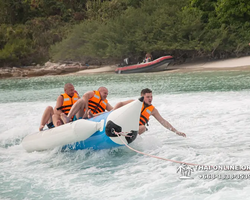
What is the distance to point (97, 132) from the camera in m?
4.06

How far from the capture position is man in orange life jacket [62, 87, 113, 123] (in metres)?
→ 4.45

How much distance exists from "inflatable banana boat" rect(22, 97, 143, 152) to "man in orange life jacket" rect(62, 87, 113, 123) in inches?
11.3

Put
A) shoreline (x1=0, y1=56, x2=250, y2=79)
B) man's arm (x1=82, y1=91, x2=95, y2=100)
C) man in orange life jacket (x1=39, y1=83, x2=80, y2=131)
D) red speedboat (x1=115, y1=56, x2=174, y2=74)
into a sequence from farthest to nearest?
red speedboat (x1=115, y1=56, x2=174, y2=74)
shoreline (x1=0, y1=56, x2=250, y2=79)
man in orange life jacket (x1=39, y1=83, x2=80, y2=131)
man's arm (x1=82, y1=91, x2=95, y2=100)

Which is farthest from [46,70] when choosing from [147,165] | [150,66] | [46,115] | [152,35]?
[147,165]

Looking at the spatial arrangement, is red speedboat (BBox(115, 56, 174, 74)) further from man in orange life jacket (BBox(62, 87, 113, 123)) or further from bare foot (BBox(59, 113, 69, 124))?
bare foot (BBox(59, 113, 69, 124))

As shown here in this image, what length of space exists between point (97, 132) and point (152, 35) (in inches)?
582

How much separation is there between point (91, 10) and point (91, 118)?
76.3 ft

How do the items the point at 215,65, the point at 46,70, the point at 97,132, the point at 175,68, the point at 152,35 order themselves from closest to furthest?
1. the point at 97,132
2. the point at 215,65
3. the point at 175,68
4. the point at 152,35
5. the point at 46,70

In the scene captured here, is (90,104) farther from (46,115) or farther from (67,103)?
(46,115)

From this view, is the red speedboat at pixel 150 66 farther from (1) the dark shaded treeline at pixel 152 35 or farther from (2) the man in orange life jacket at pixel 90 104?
(2) the man in orange life jacket at pixel 90 104

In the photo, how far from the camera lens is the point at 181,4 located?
19312 mm

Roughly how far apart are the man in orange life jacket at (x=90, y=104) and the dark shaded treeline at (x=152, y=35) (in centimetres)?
→ 1318

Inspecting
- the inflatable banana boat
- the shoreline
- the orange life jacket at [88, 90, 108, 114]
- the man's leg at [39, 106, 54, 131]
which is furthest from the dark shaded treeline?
the inflatable banana boat

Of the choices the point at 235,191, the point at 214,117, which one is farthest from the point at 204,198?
the point at 214,117
